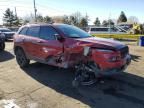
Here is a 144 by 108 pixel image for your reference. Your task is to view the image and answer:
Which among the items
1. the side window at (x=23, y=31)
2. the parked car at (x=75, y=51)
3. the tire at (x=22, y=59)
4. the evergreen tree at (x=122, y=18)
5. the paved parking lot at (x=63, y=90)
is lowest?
the paved parking lot at (x=63, y=90)

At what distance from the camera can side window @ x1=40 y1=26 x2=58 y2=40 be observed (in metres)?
8.53

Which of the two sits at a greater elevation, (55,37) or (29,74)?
(55,37)

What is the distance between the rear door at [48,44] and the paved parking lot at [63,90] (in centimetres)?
80

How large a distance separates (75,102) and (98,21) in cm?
8541

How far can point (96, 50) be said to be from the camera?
7020 mm

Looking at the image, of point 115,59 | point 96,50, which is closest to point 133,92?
point 115,59

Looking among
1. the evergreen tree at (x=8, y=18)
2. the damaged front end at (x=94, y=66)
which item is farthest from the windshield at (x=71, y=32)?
the evergreen tree at (x=8, y=18)

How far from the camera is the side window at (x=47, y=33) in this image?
28.0 feet

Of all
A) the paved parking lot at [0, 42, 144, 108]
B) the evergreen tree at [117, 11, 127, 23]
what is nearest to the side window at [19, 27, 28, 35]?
the paved parking lot at [0, 42, 144, 108]

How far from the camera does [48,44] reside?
333 inches

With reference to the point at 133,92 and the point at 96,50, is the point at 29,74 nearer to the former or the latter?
the point at 96,50

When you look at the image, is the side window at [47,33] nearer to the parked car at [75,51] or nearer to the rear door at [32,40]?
the parked car at [75,51]

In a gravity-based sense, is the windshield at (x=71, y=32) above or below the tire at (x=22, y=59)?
above

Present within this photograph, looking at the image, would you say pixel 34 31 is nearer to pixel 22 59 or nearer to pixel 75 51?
pixel 22 59
